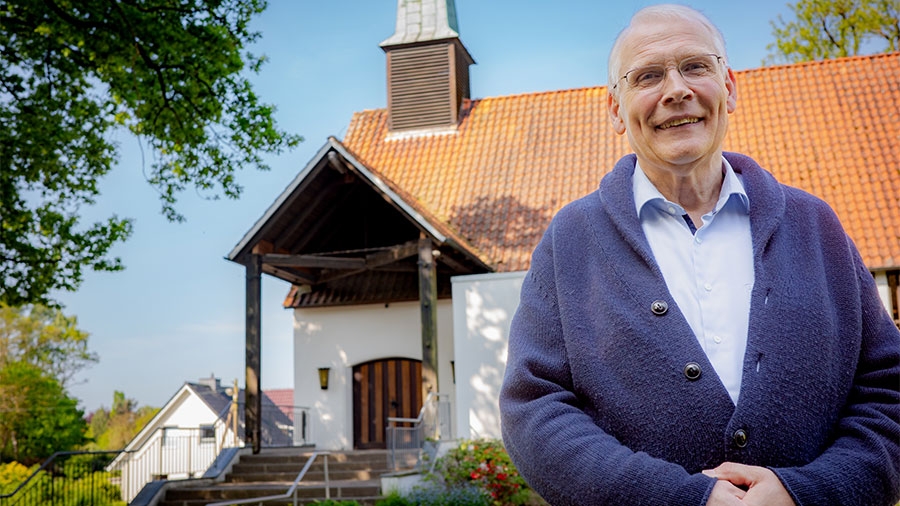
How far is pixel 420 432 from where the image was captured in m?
13.8

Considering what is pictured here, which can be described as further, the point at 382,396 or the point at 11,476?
the point at 11,476

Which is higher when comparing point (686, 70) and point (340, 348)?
point (340, 348)

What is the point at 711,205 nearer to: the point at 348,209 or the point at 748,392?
the point at 748,392

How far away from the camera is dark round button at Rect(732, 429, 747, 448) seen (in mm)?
A: 1639

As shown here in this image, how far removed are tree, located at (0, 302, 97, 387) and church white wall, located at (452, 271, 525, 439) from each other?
25.5 metres

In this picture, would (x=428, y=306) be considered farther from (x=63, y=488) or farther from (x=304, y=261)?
(x=63, y=488)

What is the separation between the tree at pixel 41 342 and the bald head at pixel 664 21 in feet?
121

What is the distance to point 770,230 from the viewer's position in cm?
182

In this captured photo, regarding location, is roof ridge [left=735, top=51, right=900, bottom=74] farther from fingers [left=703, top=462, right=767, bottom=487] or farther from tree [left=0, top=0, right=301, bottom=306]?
fingers [left=703, top=462, right=767, bottom=487]

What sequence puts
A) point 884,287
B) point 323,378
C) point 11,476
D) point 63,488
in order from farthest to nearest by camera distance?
point 11,476, point 323,378, point 63,488, point 884,287

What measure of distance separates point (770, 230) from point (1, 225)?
1538 cm

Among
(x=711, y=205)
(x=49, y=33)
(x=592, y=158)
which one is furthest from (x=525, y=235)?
(x=711, y=205)

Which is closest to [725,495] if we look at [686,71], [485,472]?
[686,71]

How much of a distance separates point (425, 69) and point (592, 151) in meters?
4.57
